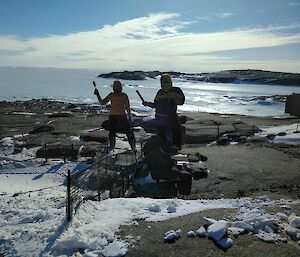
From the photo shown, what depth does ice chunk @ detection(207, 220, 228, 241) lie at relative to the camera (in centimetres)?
434

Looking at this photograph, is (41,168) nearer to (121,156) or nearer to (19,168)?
(19,168)

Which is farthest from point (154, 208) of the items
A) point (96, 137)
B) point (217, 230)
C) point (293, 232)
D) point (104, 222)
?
point (96, 137)

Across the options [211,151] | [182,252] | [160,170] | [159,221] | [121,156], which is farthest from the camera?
[211,151]

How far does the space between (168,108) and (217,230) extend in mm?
5527

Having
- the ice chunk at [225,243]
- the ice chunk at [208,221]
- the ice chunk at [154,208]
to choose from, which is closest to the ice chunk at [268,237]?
the ice chunk at [225,243]

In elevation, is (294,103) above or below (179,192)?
above

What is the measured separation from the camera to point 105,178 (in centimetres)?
769

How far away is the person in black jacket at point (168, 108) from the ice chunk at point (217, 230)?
527cm

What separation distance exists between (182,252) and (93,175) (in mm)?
3575

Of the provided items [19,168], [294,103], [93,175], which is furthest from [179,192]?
[294,103]

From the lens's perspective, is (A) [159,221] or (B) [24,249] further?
(A) [159,221]

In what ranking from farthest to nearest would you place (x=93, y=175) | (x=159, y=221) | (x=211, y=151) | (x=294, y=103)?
(x=294, y=103)
(x=211, y=151)
(x=93, y=175)
(x=159, y=221)

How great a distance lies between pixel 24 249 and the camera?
420 centimetres

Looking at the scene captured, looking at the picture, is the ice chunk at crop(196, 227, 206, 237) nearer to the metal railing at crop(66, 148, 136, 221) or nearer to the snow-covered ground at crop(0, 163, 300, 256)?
the snow-covered ground at crop(0, 163, 300, 256)
